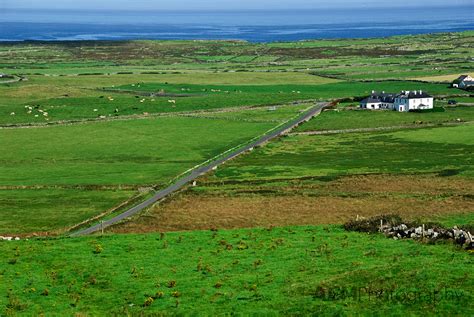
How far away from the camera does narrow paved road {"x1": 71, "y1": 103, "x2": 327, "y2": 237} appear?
178ft

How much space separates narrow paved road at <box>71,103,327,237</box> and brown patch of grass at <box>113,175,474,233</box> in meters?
1.53

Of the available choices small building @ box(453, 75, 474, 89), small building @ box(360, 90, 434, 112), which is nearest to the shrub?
small building @ box(360, 90, 434, 112)

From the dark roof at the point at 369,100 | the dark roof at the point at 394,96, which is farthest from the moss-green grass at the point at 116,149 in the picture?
the dark roof at the point at 394,96

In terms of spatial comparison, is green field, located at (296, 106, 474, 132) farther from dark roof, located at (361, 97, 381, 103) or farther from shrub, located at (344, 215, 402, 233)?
shrub, located at (344, 215, 402, 233)

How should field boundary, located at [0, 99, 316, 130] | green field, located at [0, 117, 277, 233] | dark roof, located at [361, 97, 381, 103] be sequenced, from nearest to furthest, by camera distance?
green field, located at [0, 117, 277, 233], field boundary, located at [0, 99, 316, 130], dark roof, located at [361, 97, 381, 103]

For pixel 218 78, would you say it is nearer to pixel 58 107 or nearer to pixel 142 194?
pixel 58 107

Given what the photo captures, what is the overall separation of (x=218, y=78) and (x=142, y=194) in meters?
128

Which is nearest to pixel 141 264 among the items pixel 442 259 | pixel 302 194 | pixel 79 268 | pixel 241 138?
pixel 79 268

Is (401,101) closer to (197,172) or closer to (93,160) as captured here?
(93,160)

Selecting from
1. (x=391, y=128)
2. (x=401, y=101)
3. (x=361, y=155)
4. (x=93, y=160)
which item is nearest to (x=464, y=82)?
(x=401, y=101)

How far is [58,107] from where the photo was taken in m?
138

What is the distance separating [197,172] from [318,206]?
21.1 meters

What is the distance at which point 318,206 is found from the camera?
58.7 metres

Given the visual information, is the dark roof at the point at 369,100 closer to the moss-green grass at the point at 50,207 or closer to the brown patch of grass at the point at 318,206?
the brown patch of grass at the point at 318,206
